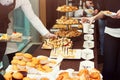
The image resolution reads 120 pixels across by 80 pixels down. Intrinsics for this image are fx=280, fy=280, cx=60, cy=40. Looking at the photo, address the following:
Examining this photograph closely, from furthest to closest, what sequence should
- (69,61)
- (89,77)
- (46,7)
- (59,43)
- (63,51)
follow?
(46,7)
(59,43)
(63,51)
(69,61)
(89,77)

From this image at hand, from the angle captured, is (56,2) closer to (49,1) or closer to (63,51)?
(49,1)

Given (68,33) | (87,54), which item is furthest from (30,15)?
(87,54)

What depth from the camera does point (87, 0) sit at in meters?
4.82

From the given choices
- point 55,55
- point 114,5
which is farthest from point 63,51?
point 114,5

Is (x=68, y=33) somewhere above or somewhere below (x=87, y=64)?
above

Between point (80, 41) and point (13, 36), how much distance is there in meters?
0.66

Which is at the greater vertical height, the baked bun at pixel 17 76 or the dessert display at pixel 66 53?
the baked bun at pixel 17 76

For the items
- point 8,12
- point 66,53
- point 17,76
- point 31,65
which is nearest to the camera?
point 17,76

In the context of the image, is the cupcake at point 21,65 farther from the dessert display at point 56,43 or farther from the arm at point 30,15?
the arm at point 30,15

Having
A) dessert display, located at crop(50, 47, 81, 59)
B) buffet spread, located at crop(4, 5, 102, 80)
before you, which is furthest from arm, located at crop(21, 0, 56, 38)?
dessert display, located at crop(50, 47, 81, 59)

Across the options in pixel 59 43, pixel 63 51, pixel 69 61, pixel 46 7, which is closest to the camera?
pixel 69 61

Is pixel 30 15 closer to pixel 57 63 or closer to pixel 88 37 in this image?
pixel 88 37

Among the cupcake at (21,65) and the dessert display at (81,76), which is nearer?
the dessert display at (81,76)

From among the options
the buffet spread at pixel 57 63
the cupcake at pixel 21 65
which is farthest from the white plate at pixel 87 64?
the cupcake at pixel 21 65
